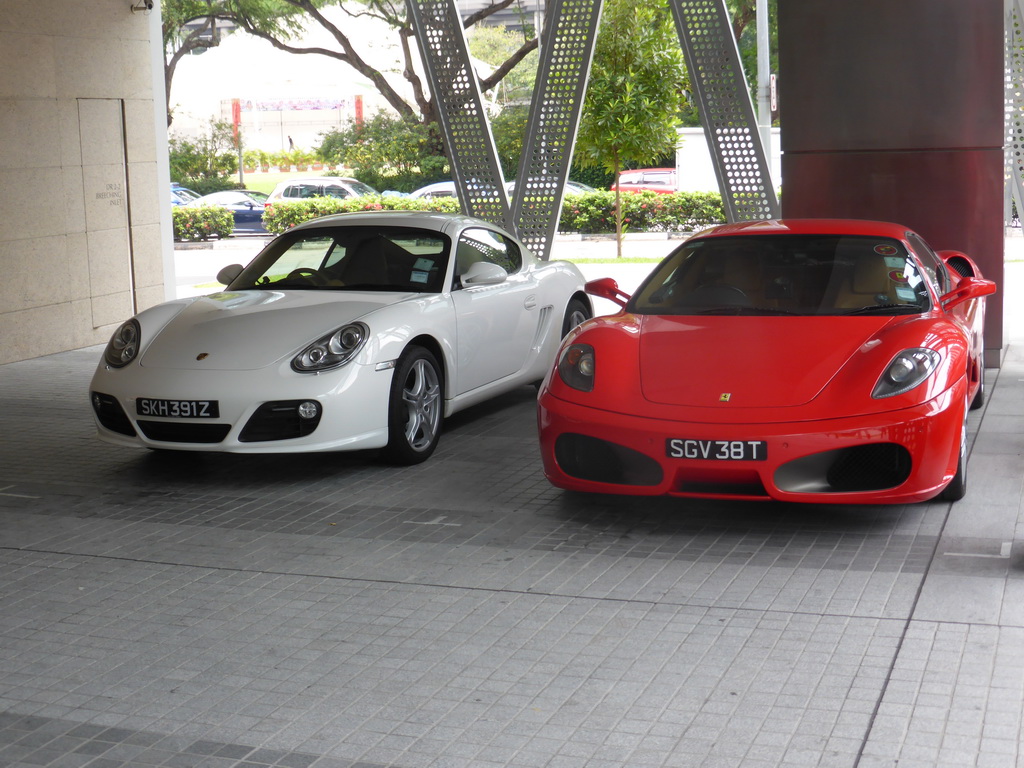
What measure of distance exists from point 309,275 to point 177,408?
4.98 feet

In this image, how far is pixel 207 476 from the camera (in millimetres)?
6715

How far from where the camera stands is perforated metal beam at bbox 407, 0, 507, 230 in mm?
13359

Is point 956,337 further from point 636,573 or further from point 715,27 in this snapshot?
point 715,27

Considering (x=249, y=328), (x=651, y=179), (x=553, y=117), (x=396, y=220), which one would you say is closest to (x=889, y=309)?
(x=396, y=220)

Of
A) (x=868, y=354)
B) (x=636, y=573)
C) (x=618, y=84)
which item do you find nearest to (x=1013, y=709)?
(x=636, y=573)

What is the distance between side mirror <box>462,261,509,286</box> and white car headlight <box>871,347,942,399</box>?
2831 millimetres

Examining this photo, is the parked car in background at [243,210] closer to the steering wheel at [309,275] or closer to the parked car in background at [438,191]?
the parked car in background at [438,191]

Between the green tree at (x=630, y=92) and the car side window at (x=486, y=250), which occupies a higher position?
the green tree at (x=630, y=92)

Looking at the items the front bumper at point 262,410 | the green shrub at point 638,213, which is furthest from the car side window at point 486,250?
the green shrub at point 638,213

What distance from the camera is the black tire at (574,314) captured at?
891 cm

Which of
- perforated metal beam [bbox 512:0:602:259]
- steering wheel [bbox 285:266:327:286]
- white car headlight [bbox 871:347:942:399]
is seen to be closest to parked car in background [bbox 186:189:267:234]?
perforated metal beam [bbox 512:0:602:259]

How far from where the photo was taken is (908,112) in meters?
9.28

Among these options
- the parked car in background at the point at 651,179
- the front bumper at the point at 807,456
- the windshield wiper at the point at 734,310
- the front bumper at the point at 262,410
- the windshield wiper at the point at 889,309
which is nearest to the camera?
the front bumper at the point at 807,456

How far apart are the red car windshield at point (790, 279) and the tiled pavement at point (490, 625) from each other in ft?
3.34
